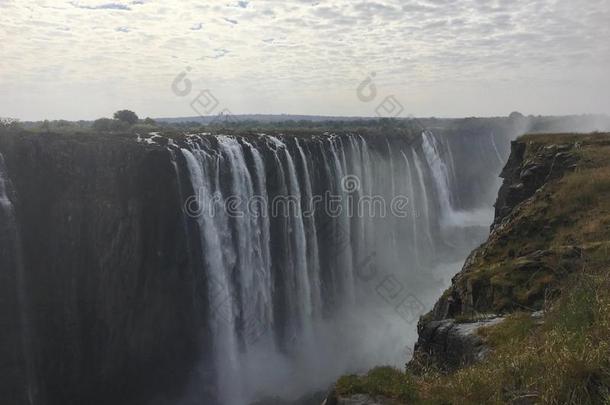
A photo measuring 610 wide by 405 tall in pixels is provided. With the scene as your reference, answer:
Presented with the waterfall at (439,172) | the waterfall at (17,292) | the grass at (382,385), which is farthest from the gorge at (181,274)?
the waterfall at (439,172)

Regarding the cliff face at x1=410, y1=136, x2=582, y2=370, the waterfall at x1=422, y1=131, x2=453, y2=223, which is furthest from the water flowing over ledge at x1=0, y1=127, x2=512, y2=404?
the waterfall at x1=422, y1=131, x2=453, y2=223

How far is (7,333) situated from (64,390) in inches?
136

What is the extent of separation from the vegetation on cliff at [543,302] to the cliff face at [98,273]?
13230mm

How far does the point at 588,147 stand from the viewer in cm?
1858

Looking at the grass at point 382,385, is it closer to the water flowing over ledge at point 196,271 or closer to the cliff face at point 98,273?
the water flowing over ledge at point 196,271

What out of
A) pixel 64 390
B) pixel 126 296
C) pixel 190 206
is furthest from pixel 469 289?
pixel 64 390

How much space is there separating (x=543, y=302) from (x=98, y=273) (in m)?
17.5

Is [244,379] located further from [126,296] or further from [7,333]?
[7,333]

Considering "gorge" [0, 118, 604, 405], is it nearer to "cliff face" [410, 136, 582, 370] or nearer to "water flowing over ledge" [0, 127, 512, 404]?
"water flowing over ledge" [0, 127, 512, 404]

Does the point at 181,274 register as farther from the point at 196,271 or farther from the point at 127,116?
the point at 127,116

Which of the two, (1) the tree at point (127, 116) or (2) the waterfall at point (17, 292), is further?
(1) the tree at point (127, 116)

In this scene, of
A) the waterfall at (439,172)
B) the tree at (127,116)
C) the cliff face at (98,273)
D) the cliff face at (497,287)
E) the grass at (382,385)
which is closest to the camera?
the grass at (382,385)

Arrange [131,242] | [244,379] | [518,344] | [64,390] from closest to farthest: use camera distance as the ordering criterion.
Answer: [518,344]
[64,390]
[131,242]
[244,379]

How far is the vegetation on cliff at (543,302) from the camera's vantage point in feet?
17.6
